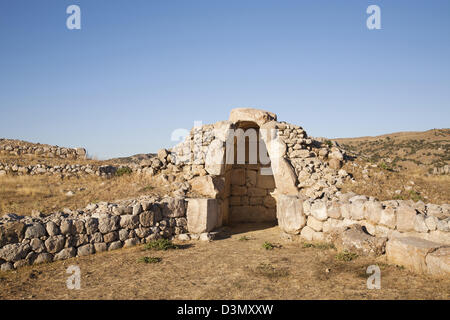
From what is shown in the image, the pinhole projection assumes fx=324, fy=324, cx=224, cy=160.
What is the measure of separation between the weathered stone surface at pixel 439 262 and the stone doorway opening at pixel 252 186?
277 inches

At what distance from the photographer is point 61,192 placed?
1040 cm

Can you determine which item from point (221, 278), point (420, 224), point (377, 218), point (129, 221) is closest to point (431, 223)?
point (420, 224)

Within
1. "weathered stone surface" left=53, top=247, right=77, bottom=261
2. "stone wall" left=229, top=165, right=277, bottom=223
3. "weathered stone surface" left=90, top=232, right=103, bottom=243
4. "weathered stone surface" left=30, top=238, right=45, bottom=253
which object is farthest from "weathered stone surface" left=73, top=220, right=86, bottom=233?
"stone wall" left=229, top=165, right=277, bottom=223

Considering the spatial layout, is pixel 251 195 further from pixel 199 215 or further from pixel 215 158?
pixel 199 215

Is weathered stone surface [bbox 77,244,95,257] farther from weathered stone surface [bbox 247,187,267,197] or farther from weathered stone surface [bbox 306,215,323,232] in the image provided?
weathered stone surface [bbox 247,187,267,197]

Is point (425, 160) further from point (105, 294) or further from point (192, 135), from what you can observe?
point (105, 294)

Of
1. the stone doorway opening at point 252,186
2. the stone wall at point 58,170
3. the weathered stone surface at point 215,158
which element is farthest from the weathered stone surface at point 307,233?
the stone wall at point 58,170

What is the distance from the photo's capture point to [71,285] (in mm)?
5441

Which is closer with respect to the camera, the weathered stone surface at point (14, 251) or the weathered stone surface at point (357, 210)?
the weathered stone surface at point (14, 251)

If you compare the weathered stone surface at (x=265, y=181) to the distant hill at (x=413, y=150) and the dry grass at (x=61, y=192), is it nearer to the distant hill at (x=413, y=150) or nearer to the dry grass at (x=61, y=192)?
the dry grass at (x=61, y=192)

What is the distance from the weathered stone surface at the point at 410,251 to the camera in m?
5.51

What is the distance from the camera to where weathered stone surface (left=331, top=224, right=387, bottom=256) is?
6.53 metres

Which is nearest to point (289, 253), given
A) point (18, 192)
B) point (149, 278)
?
point (149, 278)
